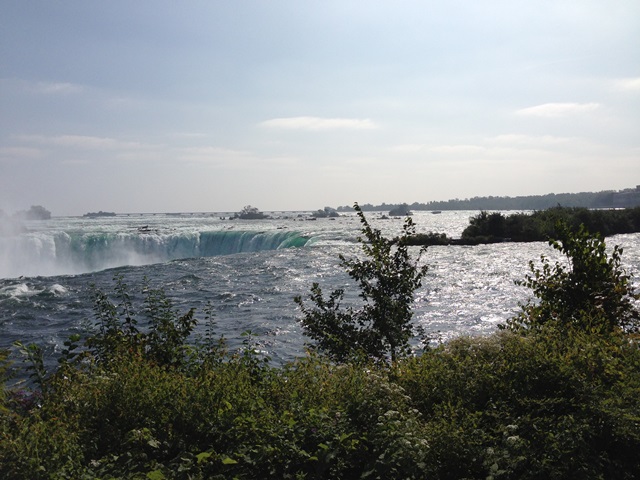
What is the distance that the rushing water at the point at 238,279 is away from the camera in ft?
60.3

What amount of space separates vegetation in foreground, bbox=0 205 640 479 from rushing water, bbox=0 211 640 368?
3.66 m

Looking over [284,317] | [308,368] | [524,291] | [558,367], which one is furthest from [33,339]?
[524,291]

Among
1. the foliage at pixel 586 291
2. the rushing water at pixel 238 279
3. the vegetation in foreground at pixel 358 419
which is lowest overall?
the rushing water at pixel 238 279

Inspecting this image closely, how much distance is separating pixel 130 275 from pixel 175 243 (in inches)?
851

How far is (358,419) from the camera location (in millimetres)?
4457

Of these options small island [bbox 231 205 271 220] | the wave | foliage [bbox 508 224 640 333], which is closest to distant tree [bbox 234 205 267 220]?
small island [bbox 231 205 271 220]

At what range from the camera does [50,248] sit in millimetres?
45656

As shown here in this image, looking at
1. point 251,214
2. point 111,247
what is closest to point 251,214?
point 251,214

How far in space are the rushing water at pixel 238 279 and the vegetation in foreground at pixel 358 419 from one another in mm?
3664

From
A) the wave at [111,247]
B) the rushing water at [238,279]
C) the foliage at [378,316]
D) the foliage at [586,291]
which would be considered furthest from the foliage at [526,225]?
the foliage at [378,316]

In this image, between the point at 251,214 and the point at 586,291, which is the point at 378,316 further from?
the point at 251,214

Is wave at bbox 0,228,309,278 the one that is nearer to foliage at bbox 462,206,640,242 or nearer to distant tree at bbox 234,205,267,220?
foliage at bbox 462,206,640,242

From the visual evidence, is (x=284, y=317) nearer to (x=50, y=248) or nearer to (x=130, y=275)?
(x=130, y=275)

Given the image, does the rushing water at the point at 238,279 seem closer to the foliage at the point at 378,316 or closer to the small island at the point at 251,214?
the foliage at the point at 378,316
